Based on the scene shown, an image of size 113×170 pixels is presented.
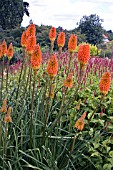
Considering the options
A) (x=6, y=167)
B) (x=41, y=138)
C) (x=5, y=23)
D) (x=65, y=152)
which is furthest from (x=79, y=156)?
(x=5, y=23)

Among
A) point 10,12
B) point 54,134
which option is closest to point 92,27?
point 10,12

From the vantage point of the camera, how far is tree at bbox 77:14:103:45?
17969 mm

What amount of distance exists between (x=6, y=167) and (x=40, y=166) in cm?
24

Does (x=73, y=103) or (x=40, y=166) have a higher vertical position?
(x=73, y=103)

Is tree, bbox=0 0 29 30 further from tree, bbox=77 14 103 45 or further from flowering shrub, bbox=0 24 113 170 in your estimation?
flowering shrub, bbox=0 24 113 170

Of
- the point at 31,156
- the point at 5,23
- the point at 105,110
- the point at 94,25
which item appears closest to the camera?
the point at 31,156

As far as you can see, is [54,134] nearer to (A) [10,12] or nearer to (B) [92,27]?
(B) [92,27]

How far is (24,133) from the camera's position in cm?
290

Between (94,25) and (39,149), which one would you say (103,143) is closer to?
(39,149)

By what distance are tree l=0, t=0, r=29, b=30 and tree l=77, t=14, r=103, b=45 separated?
3.23 m

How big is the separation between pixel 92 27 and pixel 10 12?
13.9ft

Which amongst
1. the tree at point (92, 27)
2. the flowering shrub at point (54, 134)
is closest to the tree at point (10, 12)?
the tree at point (92, 27)

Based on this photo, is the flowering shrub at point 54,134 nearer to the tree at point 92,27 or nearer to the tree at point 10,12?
the tree at point 92,27

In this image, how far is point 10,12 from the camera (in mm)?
19266
